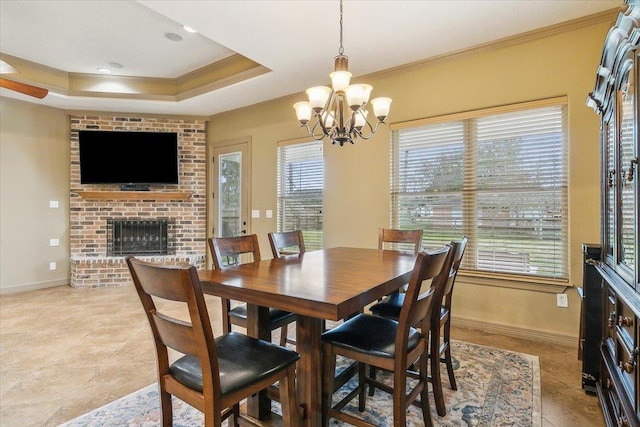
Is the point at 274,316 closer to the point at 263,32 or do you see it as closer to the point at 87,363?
the point at 87,363

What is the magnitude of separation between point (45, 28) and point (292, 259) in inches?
144

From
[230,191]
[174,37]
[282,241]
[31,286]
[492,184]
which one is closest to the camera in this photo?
[282,241]

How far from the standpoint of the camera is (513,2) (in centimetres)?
254

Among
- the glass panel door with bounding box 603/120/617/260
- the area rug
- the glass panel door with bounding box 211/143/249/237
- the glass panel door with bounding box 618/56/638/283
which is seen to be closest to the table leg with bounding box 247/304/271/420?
the area rug

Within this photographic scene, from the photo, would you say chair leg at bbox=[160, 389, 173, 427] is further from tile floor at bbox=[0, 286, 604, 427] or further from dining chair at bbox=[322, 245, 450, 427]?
tile floor at bbox=[0, 286, 604, 427]

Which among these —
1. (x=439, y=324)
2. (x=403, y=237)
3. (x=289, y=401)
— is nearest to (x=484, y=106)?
(x=403, y=237)

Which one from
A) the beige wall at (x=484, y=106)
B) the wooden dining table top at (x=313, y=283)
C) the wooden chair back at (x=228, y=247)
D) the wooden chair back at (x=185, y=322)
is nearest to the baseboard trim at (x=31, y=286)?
the beige wall at (x=484, y=106)

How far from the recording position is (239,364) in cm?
134

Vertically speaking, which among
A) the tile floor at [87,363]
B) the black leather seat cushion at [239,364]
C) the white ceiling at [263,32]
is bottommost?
the tile floor at [87,363]

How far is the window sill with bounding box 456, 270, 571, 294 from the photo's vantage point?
9.52 ft

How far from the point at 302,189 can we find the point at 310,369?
10.5 feet

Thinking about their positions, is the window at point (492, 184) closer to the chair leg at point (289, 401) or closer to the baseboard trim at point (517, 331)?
the baseboard trim at point (517, 331)

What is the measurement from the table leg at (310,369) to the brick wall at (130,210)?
438cm

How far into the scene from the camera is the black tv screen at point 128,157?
17.4 feet
